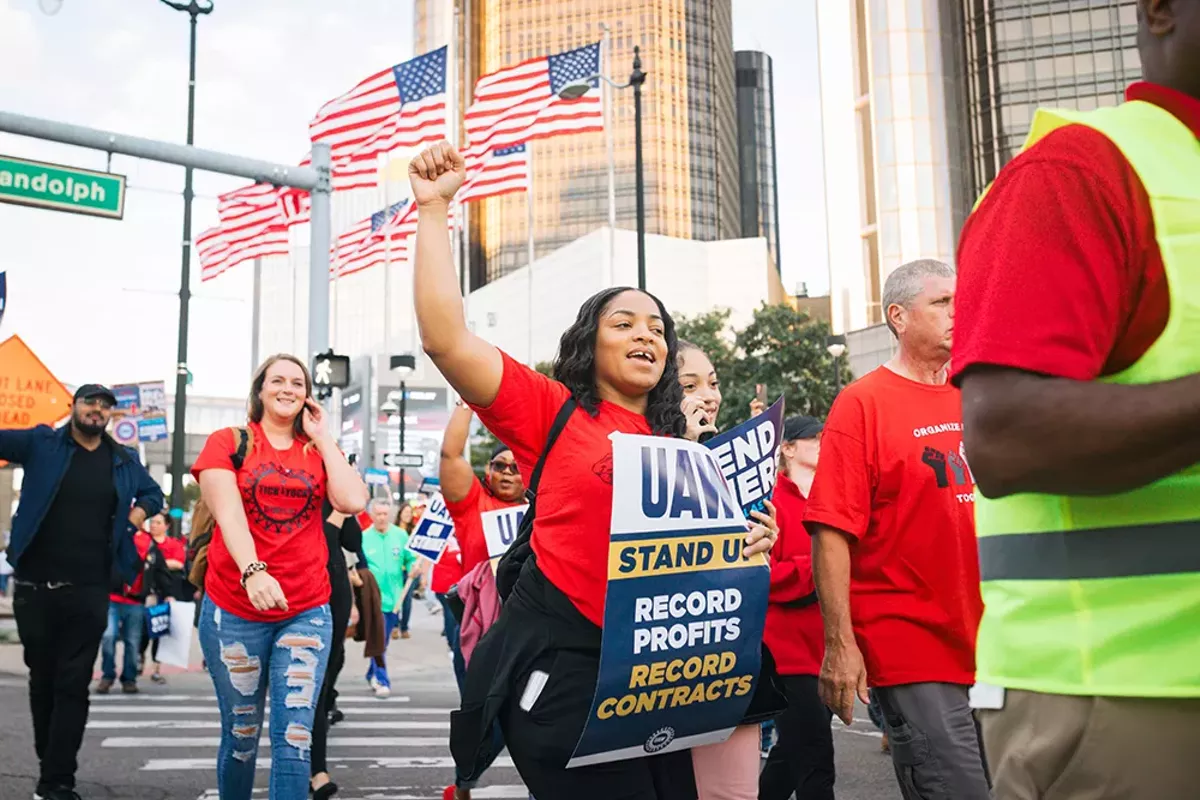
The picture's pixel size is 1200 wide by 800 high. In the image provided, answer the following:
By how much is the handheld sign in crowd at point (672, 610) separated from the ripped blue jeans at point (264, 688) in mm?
2243

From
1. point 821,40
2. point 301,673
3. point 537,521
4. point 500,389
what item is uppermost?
point 821,40

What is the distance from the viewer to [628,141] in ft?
367

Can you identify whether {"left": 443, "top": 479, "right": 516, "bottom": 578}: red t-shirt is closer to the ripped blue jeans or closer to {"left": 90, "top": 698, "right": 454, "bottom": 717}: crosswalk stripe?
the ripped blue jeans

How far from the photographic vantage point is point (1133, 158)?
4.88 ft

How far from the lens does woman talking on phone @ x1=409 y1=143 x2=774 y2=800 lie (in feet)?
9.71

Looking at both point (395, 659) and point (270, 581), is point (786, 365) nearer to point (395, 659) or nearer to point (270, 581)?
point (395, 659)

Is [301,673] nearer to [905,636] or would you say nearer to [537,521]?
[537,521]

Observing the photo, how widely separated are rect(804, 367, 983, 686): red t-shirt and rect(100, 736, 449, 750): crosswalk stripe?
19.5ft

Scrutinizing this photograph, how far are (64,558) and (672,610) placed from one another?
4.81 m

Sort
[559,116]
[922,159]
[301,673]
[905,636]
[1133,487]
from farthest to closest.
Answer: [922,159]
[559,116]
[301,673]
[905,636]
[1133,487]

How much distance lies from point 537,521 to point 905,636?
1271mm

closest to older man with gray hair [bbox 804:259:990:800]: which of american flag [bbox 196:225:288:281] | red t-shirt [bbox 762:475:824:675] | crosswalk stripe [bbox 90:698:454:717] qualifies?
red t-shirt [bbox 762:475:824:675]

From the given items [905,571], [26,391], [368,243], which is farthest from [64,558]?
[368,243]

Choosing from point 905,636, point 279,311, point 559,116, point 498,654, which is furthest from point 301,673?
point 279,311
